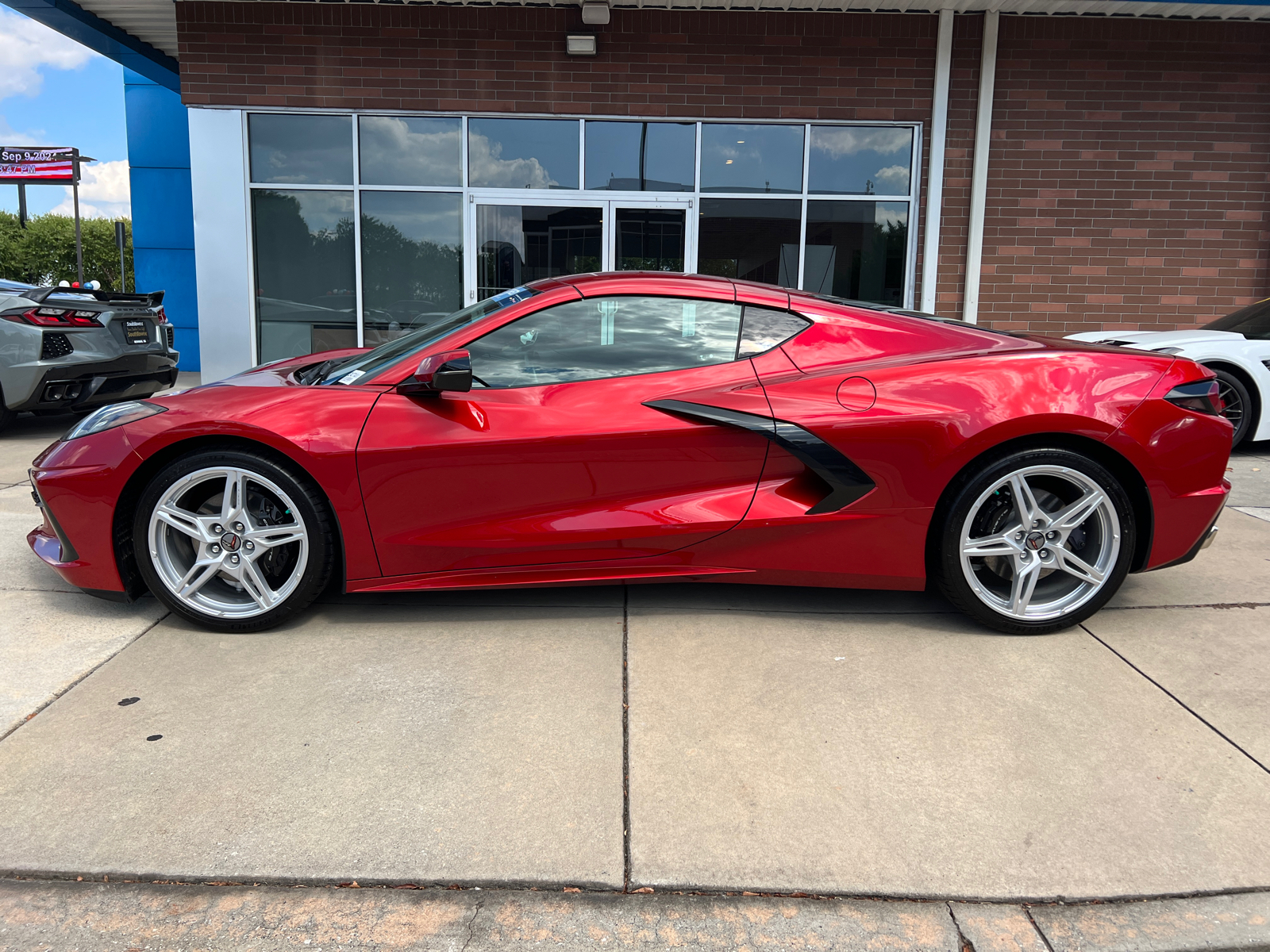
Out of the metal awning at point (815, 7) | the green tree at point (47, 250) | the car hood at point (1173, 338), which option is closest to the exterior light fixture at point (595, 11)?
the metal awning at point (815, 7)

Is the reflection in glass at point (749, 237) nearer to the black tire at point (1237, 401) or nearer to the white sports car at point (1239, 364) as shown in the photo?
the white sports car at point (1239, 364)

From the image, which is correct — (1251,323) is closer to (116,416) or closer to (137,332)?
(116,416)

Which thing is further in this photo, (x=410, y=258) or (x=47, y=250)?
(x=47, y=250)

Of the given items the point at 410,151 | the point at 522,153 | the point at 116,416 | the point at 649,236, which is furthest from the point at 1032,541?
the point at 410,151

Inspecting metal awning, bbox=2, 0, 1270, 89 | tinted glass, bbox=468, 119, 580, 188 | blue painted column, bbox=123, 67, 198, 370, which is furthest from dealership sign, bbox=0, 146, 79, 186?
tinted glass, bbox=468, 119, 580, 188

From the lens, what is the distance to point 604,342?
348cm

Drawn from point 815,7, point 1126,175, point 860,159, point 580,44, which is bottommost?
point 1126,175

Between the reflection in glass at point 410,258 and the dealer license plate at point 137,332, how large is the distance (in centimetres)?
258

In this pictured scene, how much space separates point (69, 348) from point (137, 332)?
0.62 m

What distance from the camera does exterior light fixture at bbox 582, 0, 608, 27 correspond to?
920 centimetres

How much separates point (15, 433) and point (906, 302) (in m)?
9.07

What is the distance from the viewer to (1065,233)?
9961mm

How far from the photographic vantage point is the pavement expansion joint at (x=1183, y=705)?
8.70 ft

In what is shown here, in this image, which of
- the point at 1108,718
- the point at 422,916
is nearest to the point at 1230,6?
the point at 1108,718
